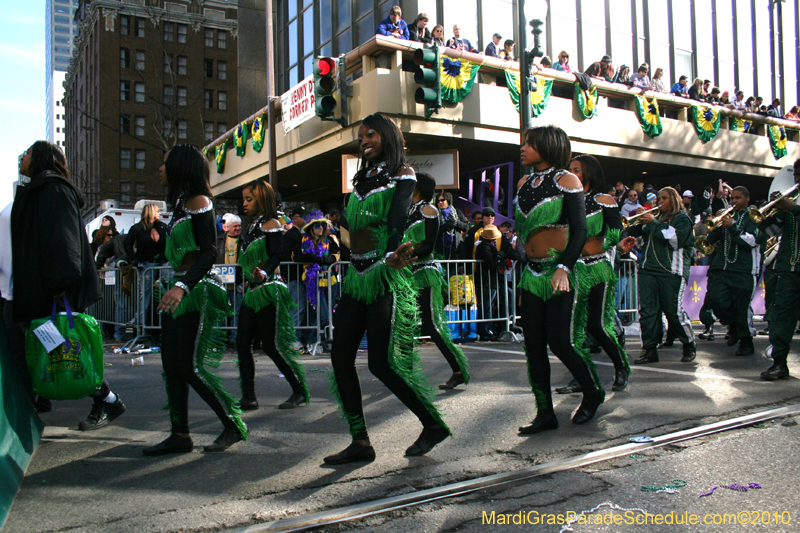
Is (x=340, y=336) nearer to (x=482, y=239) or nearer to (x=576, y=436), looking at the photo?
(x=576, y=436)

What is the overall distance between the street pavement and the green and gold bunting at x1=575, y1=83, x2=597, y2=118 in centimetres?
1327

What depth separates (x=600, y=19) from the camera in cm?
2256

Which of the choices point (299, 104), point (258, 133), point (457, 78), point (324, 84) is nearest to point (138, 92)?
point (258, 133)

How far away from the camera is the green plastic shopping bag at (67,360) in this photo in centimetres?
398

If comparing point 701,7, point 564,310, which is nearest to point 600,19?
point 701,7

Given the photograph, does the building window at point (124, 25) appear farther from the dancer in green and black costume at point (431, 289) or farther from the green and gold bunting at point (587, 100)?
the dancer in green and black costume at point (431, 289)

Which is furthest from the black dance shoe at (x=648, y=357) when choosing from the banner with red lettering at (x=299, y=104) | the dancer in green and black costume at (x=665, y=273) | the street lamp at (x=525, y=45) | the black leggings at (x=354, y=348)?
the banner with red lettering at (x=299, y=104)

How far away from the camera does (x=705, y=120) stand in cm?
2108

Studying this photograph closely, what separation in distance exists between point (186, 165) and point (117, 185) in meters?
62.4

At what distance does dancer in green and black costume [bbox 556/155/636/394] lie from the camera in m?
5.83

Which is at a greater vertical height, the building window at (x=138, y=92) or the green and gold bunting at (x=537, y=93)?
the building window at (x=138, y=92)

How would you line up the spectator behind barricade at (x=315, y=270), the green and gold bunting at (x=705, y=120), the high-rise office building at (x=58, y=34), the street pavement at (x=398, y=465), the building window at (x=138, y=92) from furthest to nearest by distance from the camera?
the high-rise office building at (x=58, y=34)
the building window at (x=138, y=92)
the green and gold bunting at (x=705, y=120)
the spectator behind barricade at (x=315, y=270)
the street pavement at (x=398, y=465)

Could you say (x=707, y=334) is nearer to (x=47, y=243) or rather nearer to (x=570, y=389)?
(x=570, y=389)

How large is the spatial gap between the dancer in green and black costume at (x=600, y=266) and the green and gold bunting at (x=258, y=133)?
15885mm
